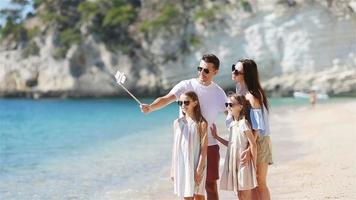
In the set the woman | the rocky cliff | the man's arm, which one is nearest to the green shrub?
the rocky cliff

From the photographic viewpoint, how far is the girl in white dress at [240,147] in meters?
5.04

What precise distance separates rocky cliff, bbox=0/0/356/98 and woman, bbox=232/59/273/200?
43.0 meters

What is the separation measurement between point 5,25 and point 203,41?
1013 inches

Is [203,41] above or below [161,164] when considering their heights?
above

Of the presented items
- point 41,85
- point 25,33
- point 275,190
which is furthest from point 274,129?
point 25,33

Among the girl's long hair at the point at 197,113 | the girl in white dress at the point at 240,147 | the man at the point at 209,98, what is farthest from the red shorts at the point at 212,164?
the girl's long hair at the point at 197,113

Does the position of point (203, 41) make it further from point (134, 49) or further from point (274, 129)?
point (274, 129)

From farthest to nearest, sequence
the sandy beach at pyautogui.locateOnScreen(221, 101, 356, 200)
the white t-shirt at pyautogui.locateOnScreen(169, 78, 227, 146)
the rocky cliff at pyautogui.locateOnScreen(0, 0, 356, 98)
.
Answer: the rocky cliff at pyautogui.locateOnScreen(0, 0, 356, 98)
the sandy beach at pyautogui.locateOnScreen(221, 101, 356, 200)
the white t-shirt at pyautogui.locateOnScreen(169, 78, 227, 146)

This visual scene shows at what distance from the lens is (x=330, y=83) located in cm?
4728

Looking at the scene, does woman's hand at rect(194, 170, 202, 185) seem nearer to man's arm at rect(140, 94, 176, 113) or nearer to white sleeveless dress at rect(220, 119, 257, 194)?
white sleeveless dress at rect(220, 119, 257, 194)

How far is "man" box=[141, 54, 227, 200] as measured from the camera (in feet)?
16.8

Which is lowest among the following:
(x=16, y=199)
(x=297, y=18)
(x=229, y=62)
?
(x=16, y=199)

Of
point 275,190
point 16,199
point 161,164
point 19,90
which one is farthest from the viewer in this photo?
point 19,90

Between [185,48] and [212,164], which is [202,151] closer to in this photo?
[212,164]
